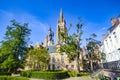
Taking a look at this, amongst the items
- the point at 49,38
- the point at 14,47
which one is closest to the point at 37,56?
the point at 14,47

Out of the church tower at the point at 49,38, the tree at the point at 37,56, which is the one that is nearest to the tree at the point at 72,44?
the tree at the point at 37,56

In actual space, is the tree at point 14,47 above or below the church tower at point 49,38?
below

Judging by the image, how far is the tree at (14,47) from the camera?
4384cm

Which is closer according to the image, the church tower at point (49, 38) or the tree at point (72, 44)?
the tree at point (72, 44)

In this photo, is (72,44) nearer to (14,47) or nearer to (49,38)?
(14,47)

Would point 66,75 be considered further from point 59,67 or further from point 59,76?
point 59,67

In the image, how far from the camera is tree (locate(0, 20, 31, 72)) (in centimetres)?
4384

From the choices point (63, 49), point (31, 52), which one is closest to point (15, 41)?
point (31, 52)

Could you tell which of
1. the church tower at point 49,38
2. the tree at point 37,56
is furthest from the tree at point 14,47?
the church tower at point 49,38

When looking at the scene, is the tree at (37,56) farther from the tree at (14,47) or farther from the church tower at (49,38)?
the church tower at (49,38)

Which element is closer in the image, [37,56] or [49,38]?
[37,56]

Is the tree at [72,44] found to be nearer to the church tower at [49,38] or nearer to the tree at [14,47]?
the tree at [14,47]

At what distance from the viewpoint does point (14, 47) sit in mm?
45219

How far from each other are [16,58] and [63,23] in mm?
53408
